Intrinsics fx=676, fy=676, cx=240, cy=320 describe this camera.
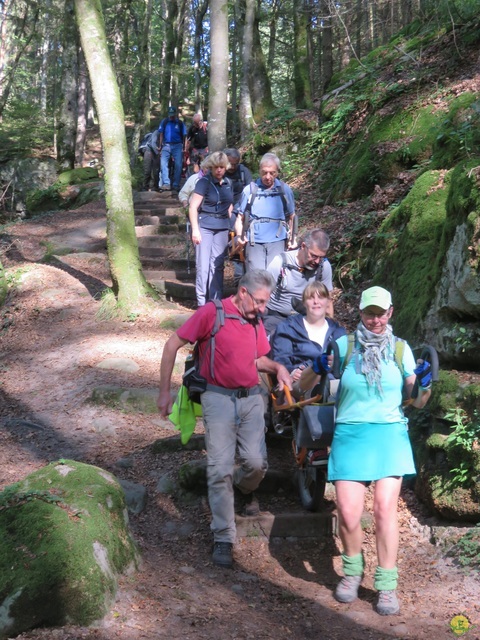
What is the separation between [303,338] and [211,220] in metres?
3.69

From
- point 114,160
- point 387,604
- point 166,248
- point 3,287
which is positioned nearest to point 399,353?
point 387,604

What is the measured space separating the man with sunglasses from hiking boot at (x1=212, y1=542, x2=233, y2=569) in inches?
80.5

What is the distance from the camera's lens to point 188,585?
15.0 ft

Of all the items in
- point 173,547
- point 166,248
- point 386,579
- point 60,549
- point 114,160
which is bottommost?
point 173,547

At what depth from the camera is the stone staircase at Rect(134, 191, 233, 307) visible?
11750 mm

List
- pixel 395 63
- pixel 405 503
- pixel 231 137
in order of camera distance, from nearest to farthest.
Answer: pixel 405 503, pixel 395 63, pixel 231 137

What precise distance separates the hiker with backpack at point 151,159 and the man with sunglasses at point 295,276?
40.9ft

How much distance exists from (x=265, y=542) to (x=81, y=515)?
68.1 inches

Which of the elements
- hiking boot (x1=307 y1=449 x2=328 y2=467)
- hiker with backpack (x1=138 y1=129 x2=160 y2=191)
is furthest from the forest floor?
hiker with backpack (x1=138 y1=129 x2=160 y2=191)

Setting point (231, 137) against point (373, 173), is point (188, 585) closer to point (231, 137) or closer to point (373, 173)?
point (373, 173)

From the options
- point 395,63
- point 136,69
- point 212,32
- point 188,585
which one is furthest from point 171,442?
point 136,69

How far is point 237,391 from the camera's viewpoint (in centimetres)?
502

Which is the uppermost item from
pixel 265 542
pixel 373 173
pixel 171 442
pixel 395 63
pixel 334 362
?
pixel 395 63

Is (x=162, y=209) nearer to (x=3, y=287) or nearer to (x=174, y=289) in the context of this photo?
(x=174, y=289)
